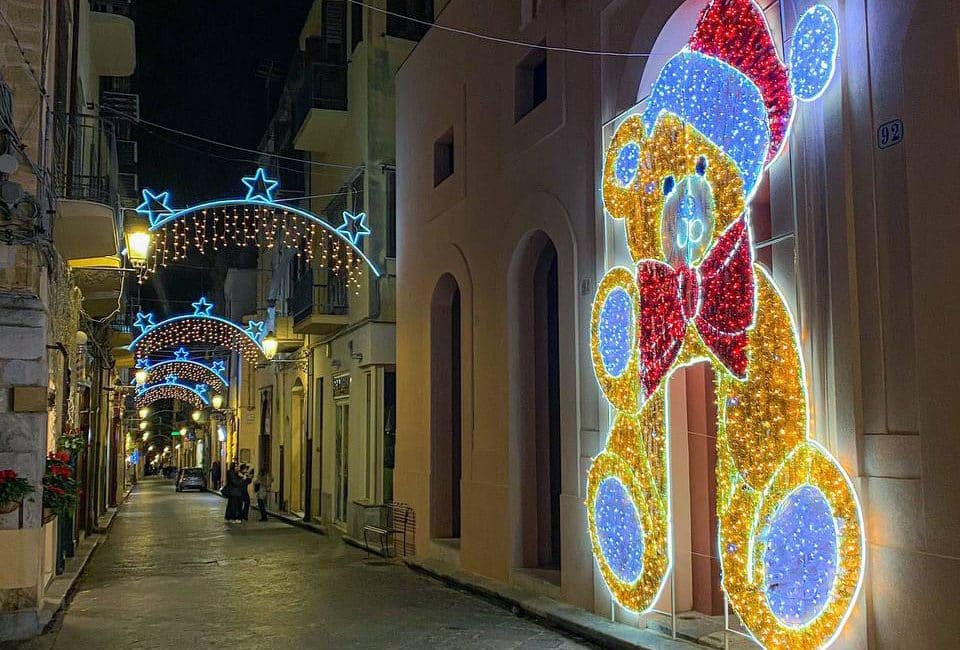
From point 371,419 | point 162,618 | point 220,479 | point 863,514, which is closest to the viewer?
point 863,514

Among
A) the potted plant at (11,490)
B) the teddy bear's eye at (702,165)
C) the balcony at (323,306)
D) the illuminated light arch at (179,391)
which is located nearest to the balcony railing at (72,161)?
the potted plant at (11,490)

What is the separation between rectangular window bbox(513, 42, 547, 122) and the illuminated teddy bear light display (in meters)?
3.02

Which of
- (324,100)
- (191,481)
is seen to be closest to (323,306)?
(324,100)

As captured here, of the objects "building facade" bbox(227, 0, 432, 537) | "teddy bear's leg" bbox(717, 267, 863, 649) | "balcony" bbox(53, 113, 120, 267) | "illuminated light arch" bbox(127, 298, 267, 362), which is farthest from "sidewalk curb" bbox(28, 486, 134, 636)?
"illuminated light arch" bbox(127, 298, 267, 362)

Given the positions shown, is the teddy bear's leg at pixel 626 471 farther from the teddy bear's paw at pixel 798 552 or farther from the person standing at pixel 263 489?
the person standing at pixel 263 489

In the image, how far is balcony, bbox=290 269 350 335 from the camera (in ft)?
71.1

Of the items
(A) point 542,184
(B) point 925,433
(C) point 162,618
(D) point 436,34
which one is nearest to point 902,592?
(B) point 925,433

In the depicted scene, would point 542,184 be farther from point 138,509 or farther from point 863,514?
point 138,509

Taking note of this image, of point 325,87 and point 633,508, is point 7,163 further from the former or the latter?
point 325,87

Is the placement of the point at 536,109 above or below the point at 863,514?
above

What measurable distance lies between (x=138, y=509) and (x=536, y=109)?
1033 inches

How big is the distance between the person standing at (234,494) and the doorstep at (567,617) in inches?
504

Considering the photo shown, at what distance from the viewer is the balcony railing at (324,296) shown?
21.9 m

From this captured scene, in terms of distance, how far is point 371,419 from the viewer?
63.5 ft
